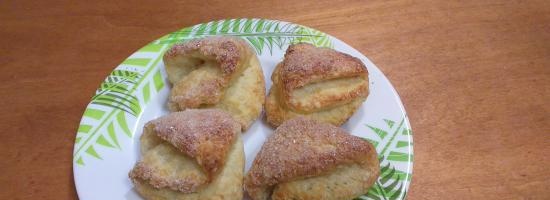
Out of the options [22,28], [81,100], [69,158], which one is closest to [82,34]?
[22,28]

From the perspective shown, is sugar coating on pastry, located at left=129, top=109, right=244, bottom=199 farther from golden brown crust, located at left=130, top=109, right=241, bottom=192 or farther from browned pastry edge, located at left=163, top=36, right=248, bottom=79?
browned pastry edge, located at left=163, top=36, right=248, bottom=79

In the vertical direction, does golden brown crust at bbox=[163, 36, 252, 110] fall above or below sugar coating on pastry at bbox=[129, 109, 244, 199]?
above

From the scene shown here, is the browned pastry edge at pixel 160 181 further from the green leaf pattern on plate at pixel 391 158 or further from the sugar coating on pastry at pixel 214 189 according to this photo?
the green leaf pattern on plate at pixel 391 158

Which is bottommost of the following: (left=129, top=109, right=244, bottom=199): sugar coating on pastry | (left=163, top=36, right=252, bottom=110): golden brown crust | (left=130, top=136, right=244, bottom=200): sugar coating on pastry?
(left=130, top=136, right=244, bottom=200): sugar coating on pastry

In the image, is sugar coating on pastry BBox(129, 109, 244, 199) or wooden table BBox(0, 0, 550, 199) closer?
sugar coating on pastry BBox(129, 109, 244, 199)

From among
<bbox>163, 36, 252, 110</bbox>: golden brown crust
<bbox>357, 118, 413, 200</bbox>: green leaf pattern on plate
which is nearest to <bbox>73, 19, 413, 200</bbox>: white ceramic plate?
<bbox>357, 118, 413, 200</bbox>: green leaf pattern on plate

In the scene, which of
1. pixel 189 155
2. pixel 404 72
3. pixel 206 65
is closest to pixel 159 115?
pixel 206 65
